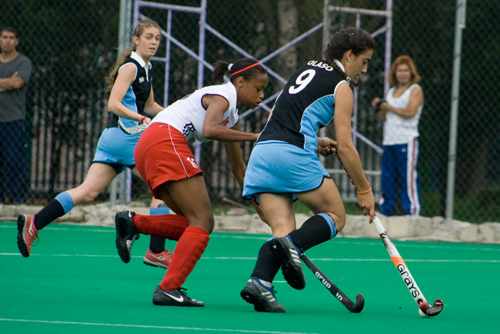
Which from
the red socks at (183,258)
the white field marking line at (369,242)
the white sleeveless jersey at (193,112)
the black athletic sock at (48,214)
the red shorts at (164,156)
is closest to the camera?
the red socks at (183,258)

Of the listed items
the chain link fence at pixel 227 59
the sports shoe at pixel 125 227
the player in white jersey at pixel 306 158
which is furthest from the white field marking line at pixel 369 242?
the player in white jersey at pixel 306 158

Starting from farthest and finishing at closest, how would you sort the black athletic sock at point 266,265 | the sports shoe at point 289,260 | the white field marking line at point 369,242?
the white field marking line at point 369,242 → the black athletic sock at point 266,265 → the sports shoe at point 289,260

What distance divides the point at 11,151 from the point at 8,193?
1.75 ft

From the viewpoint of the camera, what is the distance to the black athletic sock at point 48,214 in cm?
639

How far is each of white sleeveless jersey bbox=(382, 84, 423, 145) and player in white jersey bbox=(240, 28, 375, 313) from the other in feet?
16.8

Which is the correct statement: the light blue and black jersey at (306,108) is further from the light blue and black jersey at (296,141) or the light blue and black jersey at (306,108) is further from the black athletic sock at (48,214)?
the black athletic sock at (48,214)

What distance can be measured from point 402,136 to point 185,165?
18.0ft

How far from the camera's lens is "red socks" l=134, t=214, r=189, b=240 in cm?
509

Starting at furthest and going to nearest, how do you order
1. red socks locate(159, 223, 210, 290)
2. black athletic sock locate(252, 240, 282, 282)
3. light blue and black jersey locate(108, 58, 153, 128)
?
light blue and black jersey locate(108, 58, 153, 128) → red socks locate(159, 223, 210, 290) → black athletic sock locate(252, 240, 282, 282)

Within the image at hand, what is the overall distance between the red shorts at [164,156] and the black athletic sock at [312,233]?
0.70 m

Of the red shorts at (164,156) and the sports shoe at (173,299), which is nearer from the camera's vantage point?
the sports shoe at (173,299)

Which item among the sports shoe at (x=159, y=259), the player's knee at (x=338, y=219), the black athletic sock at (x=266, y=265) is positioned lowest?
the sports shoe at (x=159, y=259)

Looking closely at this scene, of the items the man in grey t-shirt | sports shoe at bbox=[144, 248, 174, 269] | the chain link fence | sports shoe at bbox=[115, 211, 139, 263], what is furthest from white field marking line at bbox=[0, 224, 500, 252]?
sports shoe at bbox=[115, 211, 139, 263]

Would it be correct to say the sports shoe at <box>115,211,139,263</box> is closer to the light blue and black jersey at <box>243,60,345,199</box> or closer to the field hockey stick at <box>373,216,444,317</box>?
the light blue and black jersey at <box>243,60,345,199</box>
